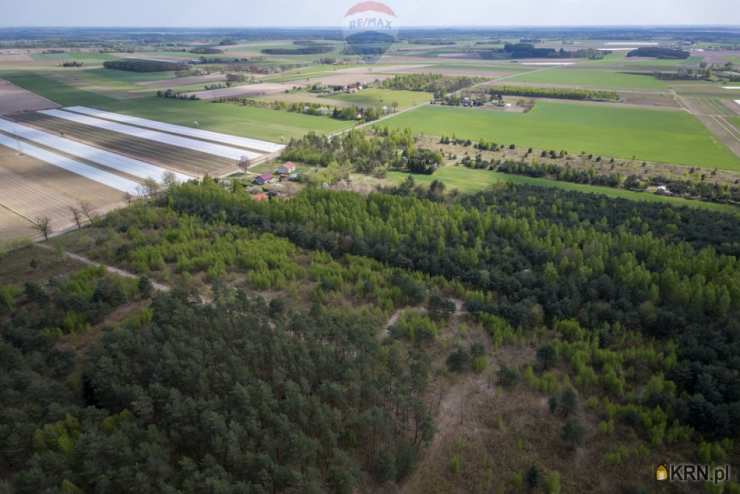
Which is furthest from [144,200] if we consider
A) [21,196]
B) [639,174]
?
[639,174]

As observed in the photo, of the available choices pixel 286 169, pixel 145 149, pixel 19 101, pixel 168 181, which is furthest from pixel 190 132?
pixel 19 101

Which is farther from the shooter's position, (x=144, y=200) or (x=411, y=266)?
Result: (x=144, y=200)

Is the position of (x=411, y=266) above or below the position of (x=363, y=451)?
above

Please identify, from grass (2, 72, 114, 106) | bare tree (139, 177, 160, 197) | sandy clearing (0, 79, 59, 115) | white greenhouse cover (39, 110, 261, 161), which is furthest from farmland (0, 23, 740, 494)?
grass (2, 72, 114, 106)

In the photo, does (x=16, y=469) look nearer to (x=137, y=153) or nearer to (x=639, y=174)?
(x=137, y=153)

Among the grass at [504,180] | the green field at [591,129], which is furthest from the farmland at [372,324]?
the green field at [591,129]

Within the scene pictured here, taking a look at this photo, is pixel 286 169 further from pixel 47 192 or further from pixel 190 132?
pixel 190 132
